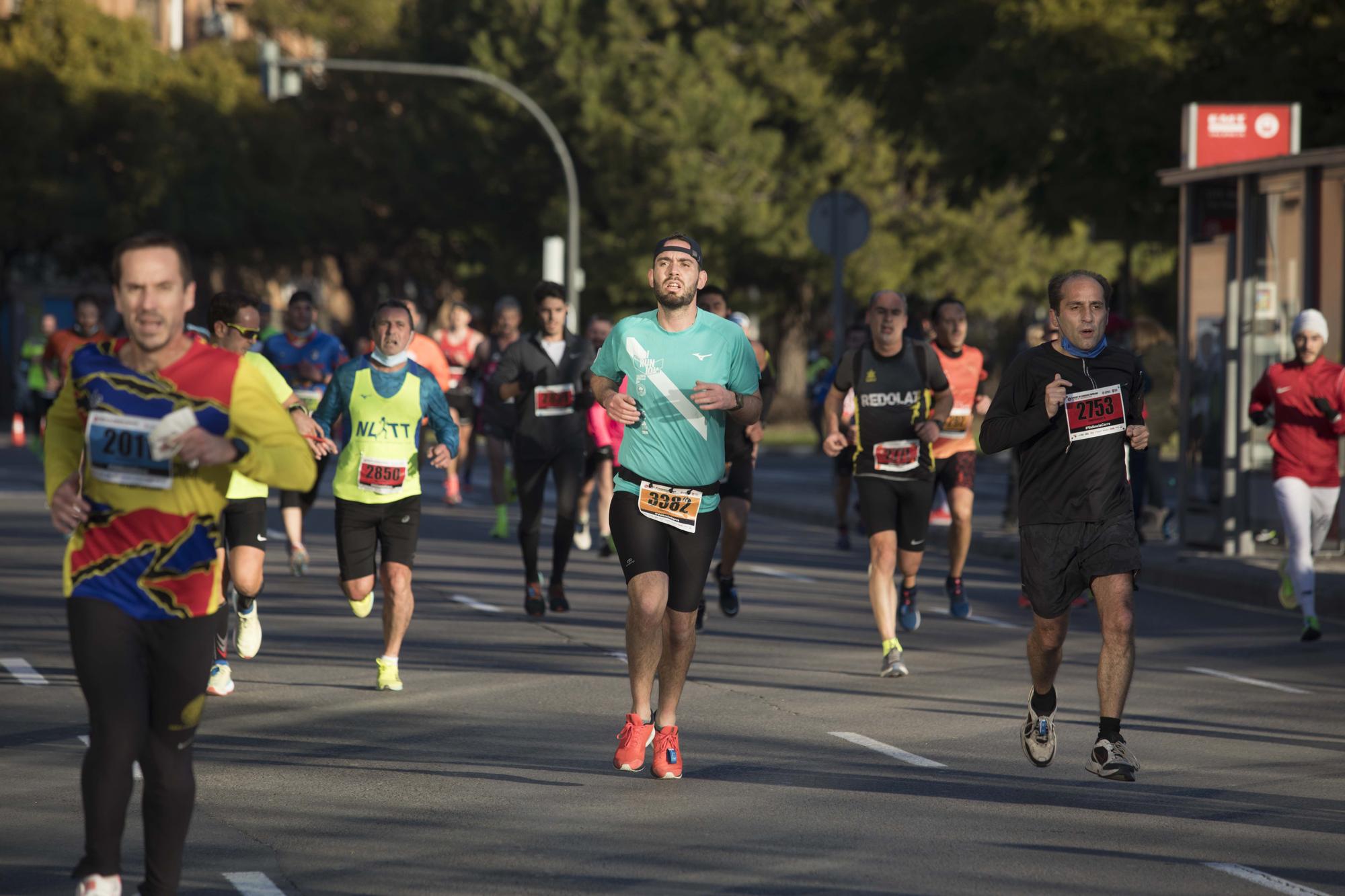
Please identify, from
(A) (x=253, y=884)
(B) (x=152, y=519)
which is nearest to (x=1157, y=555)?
(A) (x=253, y=884)

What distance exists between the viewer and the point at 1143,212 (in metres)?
25.2

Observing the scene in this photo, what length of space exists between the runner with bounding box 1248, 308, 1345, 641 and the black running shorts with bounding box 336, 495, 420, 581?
5.20 m

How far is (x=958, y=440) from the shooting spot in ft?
43.9

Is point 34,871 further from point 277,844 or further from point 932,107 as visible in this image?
point 932,107

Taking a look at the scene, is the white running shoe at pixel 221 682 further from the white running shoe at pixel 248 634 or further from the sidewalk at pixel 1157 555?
the sidewalk at pixel 1157 555

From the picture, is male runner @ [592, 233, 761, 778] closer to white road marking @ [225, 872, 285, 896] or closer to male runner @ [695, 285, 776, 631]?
white road marking @ [225, 872, 285, 896]

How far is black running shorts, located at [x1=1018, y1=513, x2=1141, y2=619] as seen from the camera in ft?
25.5

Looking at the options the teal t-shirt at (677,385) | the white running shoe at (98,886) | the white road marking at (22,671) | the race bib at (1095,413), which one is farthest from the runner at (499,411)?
the white running shoe at (98,886)

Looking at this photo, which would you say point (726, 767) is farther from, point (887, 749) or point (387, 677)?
point (387, 677)

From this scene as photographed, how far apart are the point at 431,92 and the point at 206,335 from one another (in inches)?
1640

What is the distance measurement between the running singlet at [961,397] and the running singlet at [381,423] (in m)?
4.20

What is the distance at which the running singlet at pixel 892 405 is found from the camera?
1112 cm

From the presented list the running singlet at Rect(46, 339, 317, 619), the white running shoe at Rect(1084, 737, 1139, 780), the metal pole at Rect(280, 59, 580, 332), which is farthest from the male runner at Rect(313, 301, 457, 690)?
the metal pole at Rect(280, 59, 580, 332)

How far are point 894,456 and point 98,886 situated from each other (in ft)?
21.8
